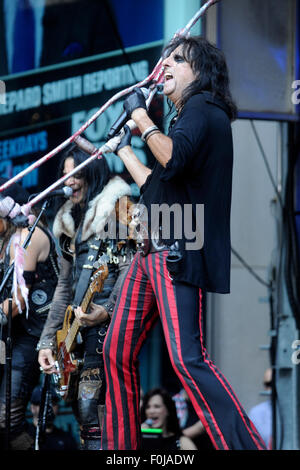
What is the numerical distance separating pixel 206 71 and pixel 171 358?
128 cm

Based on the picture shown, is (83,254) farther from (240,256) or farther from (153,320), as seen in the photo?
(240,256)

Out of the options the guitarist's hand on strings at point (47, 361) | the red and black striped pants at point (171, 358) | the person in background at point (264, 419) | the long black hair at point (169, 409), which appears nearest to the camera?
the red and black striped pants at point (171, 358)

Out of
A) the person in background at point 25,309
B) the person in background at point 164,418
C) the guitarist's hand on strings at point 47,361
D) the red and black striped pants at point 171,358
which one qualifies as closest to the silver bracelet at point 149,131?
the red and black striped pants at point 171,358

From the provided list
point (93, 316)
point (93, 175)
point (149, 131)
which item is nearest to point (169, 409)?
point (93, 316)

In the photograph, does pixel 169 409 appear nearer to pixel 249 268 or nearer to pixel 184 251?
pixel 249 268

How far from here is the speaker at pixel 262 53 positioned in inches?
206

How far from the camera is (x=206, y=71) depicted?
341cm

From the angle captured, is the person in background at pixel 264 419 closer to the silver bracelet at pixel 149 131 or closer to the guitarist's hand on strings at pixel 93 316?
the guitarist's hand on strings at pixel 93 316

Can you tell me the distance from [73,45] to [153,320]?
13.0 feet

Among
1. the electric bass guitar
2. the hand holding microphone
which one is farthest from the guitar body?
the hand holding microphone

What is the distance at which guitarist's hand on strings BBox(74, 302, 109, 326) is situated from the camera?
4.21 metres

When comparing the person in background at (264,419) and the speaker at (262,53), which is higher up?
the speaker at (262,53)

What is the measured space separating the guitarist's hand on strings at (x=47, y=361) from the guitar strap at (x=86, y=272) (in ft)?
1.22
